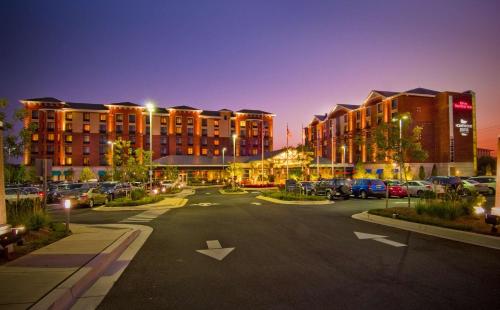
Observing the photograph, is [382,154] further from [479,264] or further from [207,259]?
[207,259]

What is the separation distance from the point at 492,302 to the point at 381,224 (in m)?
9.06

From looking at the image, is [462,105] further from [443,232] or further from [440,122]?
[443,232]

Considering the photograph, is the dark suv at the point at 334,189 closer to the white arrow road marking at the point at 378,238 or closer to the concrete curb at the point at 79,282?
the white arrow road marking at the point at 378,238

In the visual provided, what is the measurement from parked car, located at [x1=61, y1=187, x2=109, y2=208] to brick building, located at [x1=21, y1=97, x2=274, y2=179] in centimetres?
4837

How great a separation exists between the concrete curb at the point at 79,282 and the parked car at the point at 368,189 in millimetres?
24223

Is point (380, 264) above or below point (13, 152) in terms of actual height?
below

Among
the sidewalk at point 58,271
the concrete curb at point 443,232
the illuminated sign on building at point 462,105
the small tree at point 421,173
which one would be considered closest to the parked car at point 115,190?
the sidewalk at point 58,271

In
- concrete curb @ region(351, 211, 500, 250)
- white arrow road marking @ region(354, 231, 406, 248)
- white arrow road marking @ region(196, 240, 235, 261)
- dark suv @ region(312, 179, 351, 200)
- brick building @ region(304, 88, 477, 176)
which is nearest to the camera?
white arrow road marking @ region(196, 240, 235, 261)

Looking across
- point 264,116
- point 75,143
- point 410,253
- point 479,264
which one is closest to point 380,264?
point 410,253

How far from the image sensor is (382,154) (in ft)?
62.3

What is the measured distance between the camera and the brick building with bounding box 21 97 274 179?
269 ft

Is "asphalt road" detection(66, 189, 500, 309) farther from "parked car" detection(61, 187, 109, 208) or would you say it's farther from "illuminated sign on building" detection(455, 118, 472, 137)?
→ "illuminated sign on building" detection(455, 118, 472, 137)

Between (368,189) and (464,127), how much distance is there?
142ft

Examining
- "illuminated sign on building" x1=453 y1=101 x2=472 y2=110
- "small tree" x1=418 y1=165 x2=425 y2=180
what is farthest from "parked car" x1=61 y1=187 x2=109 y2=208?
"illuminated sign on building" x1=453 y1=101 x2=472 y2=110
